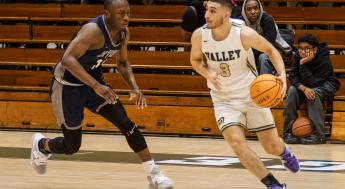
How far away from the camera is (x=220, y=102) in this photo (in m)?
5.78

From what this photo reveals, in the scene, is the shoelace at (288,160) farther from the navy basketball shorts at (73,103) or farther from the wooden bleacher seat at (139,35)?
the wooden bleacher seat at (139,35)

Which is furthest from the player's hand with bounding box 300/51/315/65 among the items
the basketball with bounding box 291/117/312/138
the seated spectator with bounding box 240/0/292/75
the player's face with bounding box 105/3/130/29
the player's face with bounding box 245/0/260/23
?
the player's face with bounding box 105/3/130/29

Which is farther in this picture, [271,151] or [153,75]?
[153,75]

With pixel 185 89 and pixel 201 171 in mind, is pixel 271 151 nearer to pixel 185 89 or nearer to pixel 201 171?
pixel 201 171

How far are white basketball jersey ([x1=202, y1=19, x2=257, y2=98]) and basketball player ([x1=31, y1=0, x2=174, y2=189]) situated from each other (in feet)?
2.17

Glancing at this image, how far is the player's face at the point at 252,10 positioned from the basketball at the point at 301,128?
1405 millimetres

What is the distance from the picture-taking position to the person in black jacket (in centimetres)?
952

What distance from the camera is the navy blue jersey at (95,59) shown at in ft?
19.8

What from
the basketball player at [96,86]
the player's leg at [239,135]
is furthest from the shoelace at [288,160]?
the basketball player at [96,86]

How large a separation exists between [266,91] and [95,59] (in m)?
1.46

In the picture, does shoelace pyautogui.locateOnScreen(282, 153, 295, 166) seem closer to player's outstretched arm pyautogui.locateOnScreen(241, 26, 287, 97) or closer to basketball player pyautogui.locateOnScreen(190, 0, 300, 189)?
basketball player pyautogui.locateOnScreen(190, 0, 300, 189)

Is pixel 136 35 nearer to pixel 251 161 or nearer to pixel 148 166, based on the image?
pixel 148 166

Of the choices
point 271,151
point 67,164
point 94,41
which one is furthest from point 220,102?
point 67,164

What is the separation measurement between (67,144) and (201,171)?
1420 mm
